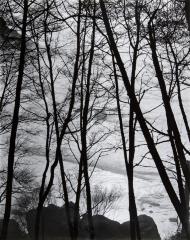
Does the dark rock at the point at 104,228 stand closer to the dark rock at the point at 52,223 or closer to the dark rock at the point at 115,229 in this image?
the dark rock at the point at 115,229

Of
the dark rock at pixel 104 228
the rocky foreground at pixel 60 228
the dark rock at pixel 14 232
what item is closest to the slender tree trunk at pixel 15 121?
the rocky foreground at pixel 60 228

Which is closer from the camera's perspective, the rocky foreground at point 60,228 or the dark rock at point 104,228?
the rocky foreground at point 60,228

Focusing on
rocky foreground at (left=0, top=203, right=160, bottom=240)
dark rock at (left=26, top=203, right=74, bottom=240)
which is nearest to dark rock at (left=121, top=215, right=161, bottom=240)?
rocky foreground at (left=0, top=203, right=160, bottom=240)

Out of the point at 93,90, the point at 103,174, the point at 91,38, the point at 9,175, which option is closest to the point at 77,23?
the point at 91,38

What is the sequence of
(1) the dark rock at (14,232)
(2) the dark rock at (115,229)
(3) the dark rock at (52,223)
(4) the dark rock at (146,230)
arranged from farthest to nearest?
(4) the dark rock at (146,230) < (2) the dark rock at (115,229) < (1) the dark rock at (14,232) < (3) the dark rock at (52,223)

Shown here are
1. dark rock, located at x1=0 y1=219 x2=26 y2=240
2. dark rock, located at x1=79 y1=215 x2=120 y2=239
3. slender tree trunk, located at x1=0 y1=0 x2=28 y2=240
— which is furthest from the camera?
dark rock, located at x1=79 y1=215 x2=120 y2=239

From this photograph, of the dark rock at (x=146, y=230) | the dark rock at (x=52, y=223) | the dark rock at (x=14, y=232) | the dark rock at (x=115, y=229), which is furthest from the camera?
the dark rock at (x=146, y=230)

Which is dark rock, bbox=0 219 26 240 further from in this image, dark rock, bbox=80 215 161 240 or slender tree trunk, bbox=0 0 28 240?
slender tree trunk, bbox=0 0 28 240

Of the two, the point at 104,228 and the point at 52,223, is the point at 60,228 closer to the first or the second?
the point at 52,223

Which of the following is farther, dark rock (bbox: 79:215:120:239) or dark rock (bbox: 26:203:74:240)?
dark rock (bbox: 79:215:120:239)

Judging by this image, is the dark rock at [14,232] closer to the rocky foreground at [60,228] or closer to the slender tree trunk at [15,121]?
the rocky foreground at [60,228]

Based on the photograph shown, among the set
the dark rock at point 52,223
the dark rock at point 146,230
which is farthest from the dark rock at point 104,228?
the dark rock at point 52,223

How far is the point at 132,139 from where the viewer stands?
1247 cm

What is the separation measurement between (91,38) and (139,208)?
151 ft
